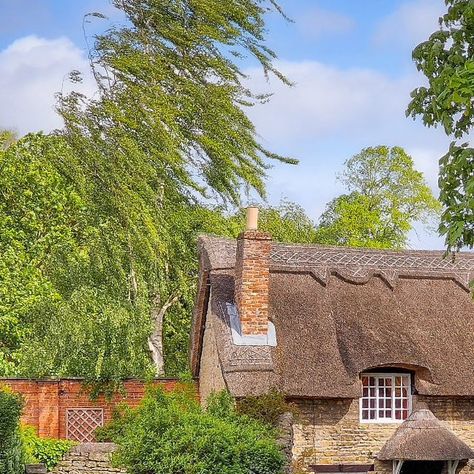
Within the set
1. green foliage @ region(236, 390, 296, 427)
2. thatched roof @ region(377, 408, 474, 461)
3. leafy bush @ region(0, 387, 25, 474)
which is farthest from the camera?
thatched roof @ region(377, 408, 474, 461)

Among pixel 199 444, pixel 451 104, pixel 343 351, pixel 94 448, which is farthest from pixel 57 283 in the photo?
pixel 451 104

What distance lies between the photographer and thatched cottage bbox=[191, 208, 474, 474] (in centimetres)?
1891

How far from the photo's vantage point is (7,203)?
2998cm

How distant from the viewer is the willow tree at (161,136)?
81.8 ft

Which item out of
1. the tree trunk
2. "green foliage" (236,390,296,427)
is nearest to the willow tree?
the tree trunk

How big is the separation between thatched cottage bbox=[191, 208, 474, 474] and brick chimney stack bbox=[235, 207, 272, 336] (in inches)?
0.8

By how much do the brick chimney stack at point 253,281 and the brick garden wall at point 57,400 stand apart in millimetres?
3290

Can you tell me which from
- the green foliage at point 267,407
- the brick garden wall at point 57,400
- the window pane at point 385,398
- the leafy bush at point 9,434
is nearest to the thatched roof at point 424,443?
the window pane at point 385,398

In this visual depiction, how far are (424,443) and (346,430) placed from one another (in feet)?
5.10

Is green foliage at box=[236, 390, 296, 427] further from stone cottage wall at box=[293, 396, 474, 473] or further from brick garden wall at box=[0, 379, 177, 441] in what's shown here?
brick garden wall at box=[0, 379, 177, 441]

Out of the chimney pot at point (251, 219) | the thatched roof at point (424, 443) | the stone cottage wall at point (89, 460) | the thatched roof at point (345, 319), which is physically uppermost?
the chimney pot at point (251, 219)

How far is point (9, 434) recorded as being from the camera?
16.9 metres

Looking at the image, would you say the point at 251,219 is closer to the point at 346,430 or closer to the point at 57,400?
the point at 346,430

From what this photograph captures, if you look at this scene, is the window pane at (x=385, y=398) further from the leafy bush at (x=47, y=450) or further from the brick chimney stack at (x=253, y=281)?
the leafy bush at (x=47, y=450)
